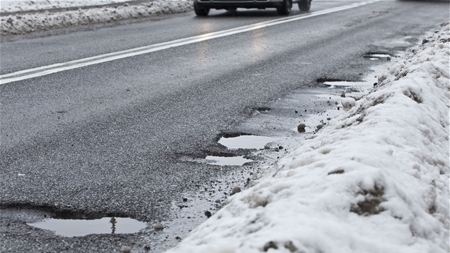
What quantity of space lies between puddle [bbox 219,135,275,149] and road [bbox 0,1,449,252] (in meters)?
0.10

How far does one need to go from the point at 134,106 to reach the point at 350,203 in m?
3.69

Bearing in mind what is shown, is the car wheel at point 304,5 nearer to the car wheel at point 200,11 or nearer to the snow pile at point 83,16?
the snow pile at point 83,16

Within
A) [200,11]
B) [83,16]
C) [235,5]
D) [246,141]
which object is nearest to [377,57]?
[246,141]

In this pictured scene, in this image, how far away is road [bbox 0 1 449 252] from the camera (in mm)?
3547

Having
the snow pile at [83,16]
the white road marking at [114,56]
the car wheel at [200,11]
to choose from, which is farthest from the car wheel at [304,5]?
the white road marking at [114,56]

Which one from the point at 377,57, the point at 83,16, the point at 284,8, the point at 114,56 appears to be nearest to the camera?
the point at 114,56

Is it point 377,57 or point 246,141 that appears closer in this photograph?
point 246,141

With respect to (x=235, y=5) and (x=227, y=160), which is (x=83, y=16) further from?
(x=227, y=160)

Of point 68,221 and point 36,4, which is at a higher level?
point 68,221

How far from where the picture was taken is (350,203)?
235cm

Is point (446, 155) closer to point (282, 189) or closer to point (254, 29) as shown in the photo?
point (282, 189)

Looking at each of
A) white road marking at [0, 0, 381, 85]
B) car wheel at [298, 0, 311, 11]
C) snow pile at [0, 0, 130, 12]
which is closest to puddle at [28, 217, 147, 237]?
white road marking at [0, 0, 381, 85]

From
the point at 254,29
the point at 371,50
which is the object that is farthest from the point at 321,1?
the point at 371,50

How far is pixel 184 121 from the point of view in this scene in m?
5.30
